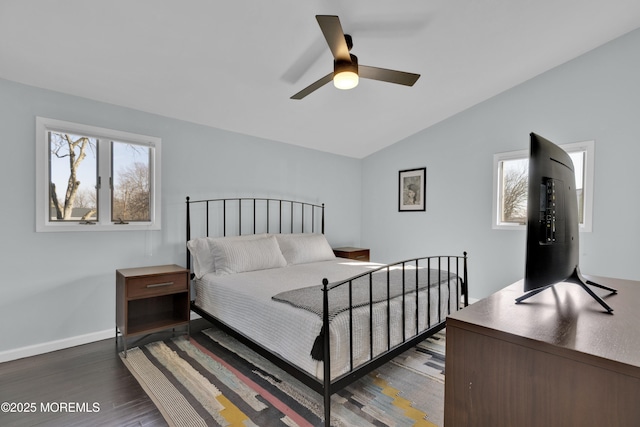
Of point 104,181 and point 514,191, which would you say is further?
point 514,191

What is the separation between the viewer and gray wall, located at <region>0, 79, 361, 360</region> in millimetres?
2482

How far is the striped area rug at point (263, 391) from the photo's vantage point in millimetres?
1816

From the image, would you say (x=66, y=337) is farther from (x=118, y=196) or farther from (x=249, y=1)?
(x=249, y=1)

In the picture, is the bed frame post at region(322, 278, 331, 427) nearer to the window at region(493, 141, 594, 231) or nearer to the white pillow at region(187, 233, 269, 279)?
the white pillow at region(187, 233, 269, 279)

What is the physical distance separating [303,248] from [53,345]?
246 cm

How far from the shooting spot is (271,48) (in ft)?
7.93

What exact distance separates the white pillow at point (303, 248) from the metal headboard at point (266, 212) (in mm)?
413

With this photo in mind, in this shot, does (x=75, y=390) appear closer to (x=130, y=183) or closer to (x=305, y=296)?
(x=305, y=296)

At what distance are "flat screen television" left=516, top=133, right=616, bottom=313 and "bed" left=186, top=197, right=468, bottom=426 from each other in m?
0.94

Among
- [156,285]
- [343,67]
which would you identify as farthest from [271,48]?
[156,285]

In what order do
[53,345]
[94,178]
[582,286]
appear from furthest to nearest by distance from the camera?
[94,178] < [53,345] < [582,286]

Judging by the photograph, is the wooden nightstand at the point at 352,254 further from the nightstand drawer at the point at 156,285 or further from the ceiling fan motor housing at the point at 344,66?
the ceiling fan motor housing at the point at 344,66

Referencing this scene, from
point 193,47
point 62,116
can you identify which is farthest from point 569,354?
point 62,116

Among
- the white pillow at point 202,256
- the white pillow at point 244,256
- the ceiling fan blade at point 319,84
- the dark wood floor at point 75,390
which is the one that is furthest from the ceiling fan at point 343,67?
the dark wood floor at point 75,390
